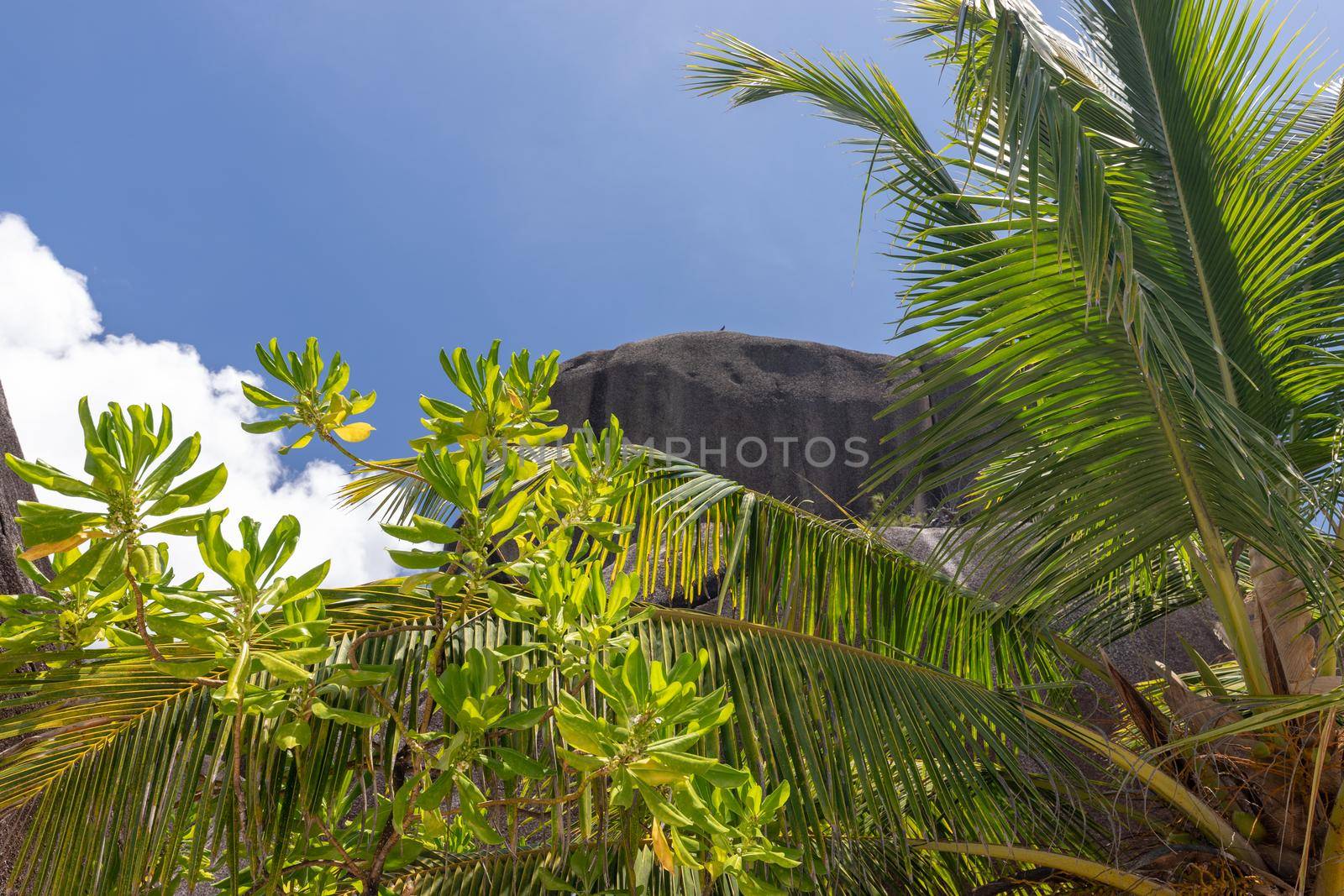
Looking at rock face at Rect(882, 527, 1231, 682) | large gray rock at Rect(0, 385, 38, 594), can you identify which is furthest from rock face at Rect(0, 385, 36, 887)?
rock face at Rect(882, 527, 1231, 682)

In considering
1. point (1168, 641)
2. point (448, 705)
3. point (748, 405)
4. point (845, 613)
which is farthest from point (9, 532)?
point (748, 405)

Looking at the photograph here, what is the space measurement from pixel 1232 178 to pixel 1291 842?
5.65 feet

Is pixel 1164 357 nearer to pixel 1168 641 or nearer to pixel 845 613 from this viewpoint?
pixel 845 613

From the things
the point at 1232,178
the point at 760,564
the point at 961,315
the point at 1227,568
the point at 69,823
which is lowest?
the point at 69,823

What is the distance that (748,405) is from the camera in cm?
1145

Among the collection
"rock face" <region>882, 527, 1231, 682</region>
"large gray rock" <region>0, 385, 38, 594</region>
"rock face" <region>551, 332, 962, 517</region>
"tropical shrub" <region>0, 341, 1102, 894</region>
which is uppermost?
"rock face" <region>551, 332, 962, 517</region>

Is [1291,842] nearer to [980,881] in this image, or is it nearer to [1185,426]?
Answer: [980,881]

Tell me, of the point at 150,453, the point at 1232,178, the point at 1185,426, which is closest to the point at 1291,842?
the point at 1185,426

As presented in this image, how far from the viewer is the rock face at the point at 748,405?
11117 millimetres

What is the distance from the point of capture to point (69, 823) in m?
1.46

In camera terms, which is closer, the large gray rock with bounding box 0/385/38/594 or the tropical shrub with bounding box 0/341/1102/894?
the tropical shrub with bounding box 0/341/1102/894

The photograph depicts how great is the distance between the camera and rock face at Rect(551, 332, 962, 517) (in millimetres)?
11117

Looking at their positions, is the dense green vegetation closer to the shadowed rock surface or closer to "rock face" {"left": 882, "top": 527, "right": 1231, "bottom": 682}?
"rock face" {"left": 882, "top": 527, "right": 1231, "bottom": 682}

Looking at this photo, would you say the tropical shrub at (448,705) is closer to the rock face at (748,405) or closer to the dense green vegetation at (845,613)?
the dense green vegetation at (845,613)
